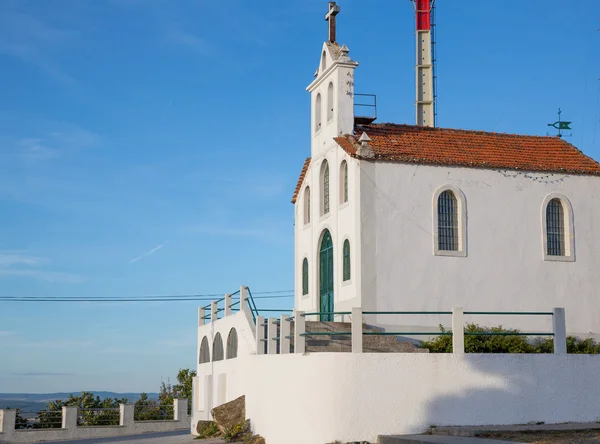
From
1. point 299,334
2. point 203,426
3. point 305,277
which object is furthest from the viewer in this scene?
point 305,277

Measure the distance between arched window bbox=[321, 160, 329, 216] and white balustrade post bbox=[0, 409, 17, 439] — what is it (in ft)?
49.7

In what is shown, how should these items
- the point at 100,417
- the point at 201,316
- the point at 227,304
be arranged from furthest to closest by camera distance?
the point at 100,417 → the point at 201,316 → the point at 227,304

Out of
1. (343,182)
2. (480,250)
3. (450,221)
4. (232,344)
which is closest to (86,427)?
(232,344)

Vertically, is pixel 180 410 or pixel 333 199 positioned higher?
pixel 333 199

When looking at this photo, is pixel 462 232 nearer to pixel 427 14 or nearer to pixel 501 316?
pixel 501 316

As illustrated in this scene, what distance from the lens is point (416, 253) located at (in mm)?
26328

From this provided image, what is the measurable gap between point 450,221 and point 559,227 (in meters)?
3.88

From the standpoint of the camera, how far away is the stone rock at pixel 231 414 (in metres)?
25.3

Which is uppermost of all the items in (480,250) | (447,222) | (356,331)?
(447,222)

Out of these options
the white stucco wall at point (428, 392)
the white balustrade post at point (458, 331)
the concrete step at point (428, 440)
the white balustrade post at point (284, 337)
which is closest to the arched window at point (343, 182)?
the white balustrade post at point (284, 337)

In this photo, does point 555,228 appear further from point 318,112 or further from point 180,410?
point 180,410

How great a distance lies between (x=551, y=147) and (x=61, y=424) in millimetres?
22397

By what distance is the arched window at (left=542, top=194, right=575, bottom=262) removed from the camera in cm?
2794

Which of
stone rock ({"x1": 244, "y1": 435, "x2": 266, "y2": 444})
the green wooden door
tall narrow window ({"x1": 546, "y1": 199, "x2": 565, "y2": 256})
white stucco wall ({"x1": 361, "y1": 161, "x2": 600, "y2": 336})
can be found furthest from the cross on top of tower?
stone rock ({"x1": 244, "y1": 435, "x2": 266, "y2": 444})
